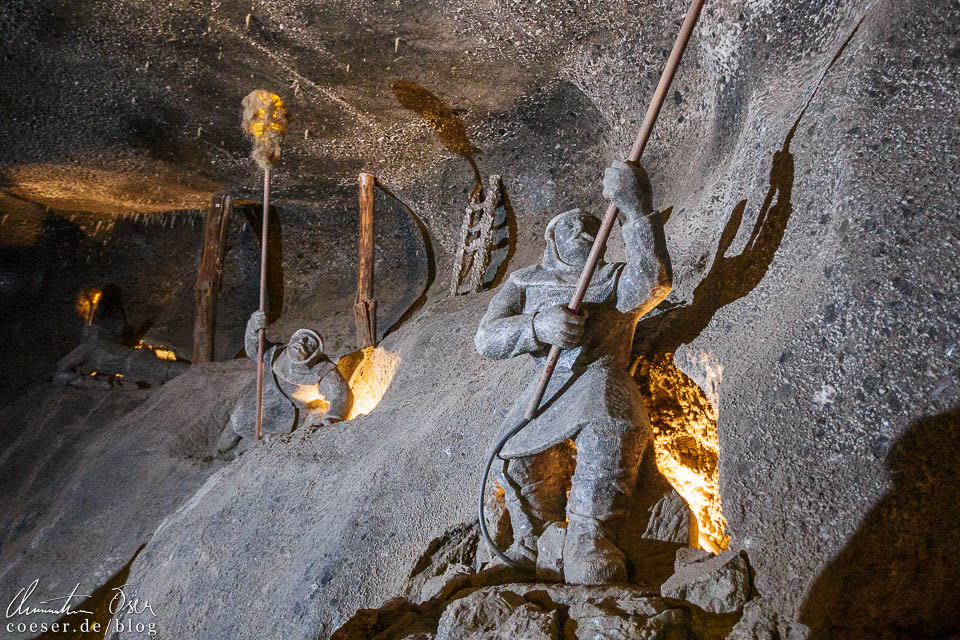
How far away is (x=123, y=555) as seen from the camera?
4273mm

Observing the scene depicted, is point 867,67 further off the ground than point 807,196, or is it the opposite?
point 867,67

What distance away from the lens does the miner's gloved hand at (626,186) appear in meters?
2.03

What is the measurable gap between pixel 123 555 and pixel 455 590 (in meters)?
3.02

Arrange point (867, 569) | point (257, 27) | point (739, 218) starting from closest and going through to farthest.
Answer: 1. point (867, 569)
2. point (739, 218)
3. point (257, 27)

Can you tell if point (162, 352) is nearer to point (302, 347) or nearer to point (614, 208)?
point (302, 347)

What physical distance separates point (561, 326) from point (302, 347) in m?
3.42

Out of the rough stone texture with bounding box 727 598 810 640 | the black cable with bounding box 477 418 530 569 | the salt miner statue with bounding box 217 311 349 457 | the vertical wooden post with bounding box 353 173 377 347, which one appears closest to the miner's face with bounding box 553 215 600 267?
the black cable with bounding box 477 418 530 569

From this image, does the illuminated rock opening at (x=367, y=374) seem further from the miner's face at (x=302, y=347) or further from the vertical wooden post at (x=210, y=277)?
the vertical wooden post at (x=210, y=277)

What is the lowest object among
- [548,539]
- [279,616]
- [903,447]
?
[279,616]

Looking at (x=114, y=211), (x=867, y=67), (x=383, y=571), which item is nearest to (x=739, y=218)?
(x=867, y=67)

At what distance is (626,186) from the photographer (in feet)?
6.66

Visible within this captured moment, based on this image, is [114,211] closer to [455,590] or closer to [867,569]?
[455,590]

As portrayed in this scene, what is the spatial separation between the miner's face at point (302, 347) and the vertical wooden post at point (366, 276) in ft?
3.35

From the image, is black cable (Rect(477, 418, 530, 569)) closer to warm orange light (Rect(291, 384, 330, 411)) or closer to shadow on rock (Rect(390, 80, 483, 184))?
warm orange light (Rect(291, 384, 330, 411))
